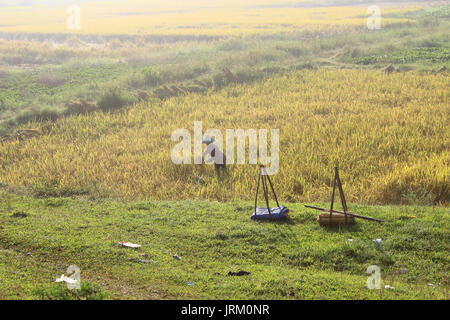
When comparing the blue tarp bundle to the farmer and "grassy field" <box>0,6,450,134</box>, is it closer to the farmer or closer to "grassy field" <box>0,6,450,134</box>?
the farmer

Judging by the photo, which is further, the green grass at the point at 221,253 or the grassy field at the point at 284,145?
the grassy field at the point at 284,145

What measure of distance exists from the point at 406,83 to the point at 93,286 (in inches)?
628

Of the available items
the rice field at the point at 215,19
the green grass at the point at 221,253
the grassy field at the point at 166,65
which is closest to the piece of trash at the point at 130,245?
the green grass at the point at 221,253

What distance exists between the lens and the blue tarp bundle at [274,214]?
7586 millimetres

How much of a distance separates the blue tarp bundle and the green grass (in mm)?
153

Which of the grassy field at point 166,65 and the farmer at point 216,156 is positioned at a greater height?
the grassy field at point 166,65

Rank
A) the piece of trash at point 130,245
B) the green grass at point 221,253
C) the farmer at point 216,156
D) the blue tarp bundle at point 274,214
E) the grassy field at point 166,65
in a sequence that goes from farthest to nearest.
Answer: the grassy field at point 166,65, the farmer at point 216,156, the blue tarp bundle at point 274,214, the piece of trash at point 130,245, the green grass at point 221,253

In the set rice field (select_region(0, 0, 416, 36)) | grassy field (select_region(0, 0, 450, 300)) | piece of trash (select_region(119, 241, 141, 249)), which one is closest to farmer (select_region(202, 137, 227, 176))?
grassy field (select_region(0, 0, 450, 300))

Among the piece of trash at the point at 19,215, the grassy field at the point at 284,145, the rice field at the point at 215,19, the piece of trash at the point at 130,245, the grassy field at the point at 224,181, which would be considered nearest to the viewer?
the grassy field at the point at 224,181

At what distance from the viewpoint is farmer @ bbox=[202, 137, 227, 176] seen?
1059 cm

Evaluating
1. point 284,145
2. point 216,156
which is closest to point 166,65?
point 284,145

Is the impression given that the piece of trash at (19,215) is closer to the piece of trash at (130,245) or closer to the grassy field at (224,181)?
the grassy field at (224,181)

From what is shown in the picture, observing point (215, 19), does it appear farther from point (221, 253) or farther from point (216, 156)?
point (221, 253)

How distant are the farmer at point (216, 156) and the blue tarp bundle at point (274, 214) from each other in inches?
113
